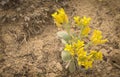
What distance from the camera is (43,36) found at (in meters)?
2.53

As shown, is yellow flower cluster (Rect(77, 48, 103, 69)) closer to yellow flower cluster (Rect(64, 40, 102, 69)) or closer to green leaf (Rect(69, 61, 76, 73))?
yellow flower cluster (Rect(64, 40, 102, 69))

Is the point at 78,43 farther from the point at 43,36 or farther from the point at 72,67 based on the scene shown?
the point at 43,36

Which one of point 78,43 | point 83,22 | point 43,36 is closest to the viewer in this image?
point 78,43

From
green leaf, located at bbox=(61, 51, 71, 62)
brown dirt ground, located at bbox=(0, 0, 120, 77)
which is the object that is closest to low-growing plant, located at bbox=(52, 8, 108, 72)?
green leaf, located at bbox=(61, 51, 71, 62)

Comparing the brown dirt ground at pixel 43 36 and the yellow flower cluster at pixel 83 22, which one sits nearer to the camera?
the yellow flower cluster at pixel 83 22

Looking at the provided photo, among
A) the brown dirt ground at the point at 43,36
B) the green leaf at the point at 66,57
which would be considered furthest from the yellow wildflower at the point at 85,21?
the brown dirt ground at the point at 43,36

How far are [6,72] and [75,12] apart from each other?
3.58 ft

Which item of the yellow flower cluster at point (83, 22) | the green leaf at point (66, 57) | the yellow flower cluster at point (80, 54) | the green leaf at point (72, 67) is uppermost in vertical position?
the yellow flower cluster at point (83, 22)

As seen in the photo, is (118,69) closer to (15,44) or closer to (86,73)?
(86,73)

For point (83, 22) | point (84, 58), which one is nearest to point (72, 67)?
point (84, 58)

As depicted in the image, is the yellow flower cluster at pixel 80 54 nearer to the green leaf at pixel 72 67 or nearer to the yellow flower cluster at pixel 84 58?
the yellow flower cluster at pixel 84 58

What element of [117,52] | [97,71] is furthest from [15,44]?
[117,52]

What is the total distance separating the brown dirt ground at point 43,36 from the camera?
2262mm

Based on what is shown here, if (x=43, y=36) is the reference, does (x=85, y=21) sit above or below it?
above
